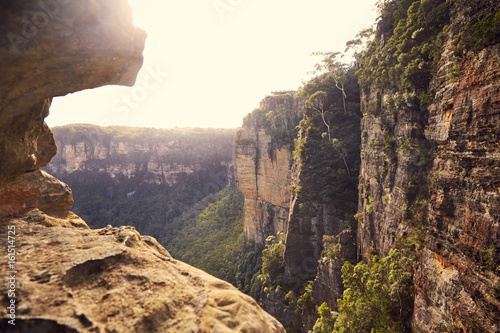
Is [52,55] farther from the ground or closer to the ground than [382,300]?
farther from the ground

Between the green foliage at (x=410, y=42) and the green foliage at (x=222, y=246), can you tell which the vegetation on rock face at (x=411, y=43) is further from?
the green foliage at (x=222, y=246)

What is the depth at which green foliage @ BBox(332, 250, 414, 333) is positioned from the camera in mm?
11664

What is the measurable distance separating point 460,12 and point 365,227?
1424 cm

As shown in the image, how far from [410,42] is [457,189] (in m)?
Result: 9.99

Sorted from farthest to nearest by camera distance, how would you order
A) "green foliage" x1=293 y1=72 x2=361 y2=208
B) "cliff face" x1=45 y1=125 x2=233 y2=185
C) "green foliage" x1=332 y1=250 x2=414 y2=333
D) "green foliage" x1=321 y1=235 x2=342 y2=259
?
"cliff face" x1=45 y1=125 x2=233 y2=185
"green foliage" x1=293 y1=72 x2=361 y2=208
"green foliage" x1=321 y1=235 x2=342 y2=259
"green foliage" x1=332 y1=250 x2=414 y2=333

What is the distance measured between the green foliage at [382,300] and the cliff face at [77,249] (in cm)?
985

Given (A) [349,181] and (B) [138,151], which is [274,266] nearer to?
(A) [349,181]

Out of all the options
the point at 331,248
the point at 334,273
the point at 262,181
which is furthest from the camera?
the point at 262,181

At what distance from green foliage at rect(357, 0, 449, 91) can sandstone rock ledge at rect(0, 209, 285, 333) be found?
47.9 ft

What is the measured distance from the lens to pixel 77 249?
4637mm

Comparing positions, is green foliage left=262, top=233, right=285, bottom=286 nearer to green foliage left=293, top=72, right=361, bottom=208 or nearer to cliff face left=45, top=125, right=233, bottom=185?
green foliage left=293, top=72, right=361, bottom=208

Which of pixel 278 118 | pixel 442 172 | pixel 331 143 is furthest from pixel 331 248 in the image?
pixel 278 118

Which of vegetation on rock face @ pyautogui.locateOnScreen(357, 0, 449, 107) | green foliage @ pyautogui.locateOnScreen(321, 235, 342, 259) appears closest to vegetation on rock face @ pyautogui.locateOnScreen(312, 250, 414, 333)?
green foliage @ pyautogui.locateOnScreen(321, 235, 342, 259)

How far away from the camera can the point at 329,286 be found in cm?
1883
